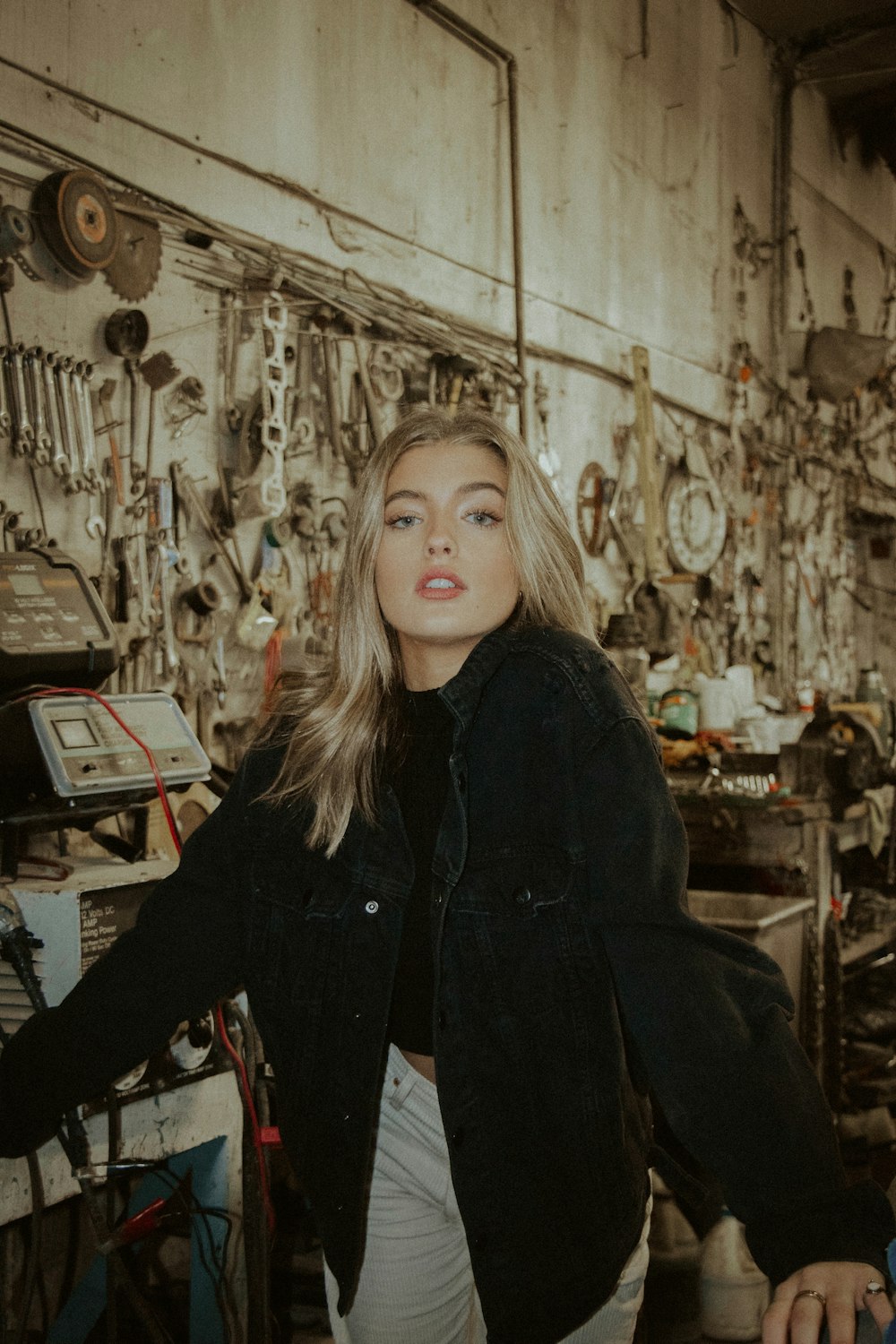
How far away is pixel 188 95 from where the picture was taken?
119 inches

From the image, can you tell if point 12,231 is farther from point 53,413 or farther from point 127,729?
point 127,729

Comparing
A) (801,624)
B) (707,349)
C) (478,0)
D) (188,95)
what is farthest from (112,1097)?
(801,624)

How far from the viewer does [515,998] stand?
1261mm

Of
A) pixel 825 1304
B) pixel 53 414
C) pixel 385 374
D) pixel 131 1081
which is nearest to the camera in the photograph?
pixel 825 1304

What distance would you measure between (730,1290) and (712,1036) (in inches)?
69.9

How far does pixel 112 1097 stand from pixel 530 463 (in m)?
1.08

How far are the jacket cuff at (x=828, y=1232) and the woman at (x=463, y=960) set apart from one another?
3 centimetres

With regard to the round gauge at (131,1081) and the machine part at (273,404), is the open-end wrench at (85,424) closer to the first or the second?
the machine part at (273,404)

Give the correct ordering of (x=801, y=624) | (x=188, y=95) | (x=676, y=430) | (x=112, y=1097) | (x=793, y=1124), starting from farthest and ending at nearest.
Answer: (x=801, y=624) → (x=676, y=430) → (x=188, y=95) → (x=112, y=1097) → (x=793, y=1124)

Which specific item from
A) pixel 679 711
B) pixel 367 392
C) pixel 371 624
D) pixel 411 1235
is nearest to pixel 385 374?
pixel 367 392

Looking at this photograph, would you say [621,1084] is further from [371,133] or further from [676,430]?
[676,430]

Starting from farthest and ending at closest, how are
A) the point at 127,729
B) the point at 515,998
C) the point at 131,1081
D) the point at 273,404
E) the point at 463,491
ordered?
1. the point at 273,404
2. the point at 127,729
3. the point at 131,1081
4. the point at 463,491
5. the point at 515,998

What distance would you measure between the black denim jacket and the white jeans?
0.15ft

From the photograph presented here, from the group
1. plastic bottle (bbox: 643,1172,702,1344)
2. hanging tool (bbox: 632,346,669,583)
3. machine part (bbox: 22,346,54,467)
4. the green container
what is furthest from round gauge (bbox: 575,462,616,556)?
plastic bottle (bbox: 643,1172,702,1344)
